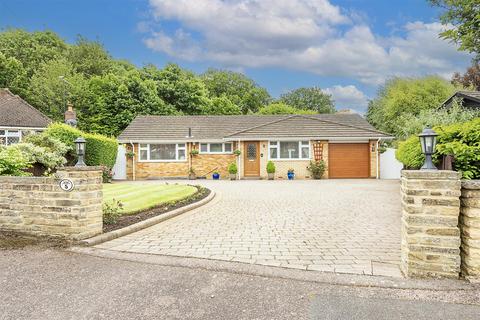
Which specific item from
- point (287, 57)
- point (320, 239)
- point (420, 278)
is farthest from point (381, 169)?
point (420, 278)

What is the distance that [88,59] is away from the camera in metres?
42.7

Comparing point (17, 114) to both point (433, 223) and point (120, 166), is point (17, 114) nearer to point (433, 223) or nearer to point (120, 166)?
point (120, 166)

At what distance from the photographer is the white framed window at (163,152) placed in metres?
22.8

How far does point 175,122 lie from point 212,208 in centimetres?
1685

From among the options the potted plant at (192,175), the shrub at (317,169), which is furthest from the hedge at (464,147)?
the potted plant at (192,175)

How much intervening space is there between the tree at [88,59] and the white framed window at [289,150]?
93.9 feet

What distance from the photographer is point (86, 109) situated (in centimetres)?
3362

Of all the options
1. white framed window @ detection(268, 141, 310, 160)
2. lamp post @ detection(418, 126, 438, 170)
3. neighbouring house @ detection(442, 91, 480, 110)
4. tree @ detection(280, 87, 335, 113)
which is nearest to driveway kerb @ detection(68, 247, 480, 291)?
lamp post @ detection(418, 126, 438, 170)

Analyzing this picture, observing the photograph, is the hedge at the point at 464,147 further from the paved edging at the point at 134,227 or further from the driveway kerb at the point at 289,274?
the paved edging at the point at 134,227

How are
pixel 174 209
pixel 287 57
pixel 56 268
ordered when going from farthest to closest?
pixel 287 57
pixel 174 209
pixel 56 268

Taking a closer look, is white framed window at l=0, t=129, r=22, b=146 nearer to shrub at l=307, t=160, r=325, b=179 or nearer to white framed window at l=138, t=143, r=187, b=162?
white framed window at l=138, t=143, r=187, b=162

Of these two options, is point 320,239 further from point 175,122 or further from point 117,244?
point 175,122

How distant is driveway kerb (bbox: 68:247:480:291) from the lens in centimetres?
359

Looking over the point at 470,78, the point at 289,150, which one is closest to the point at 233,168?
the point at 289,150
